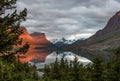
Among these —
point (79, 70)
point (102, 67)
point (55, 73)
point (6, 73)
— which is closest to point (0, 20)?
point (6, 73)

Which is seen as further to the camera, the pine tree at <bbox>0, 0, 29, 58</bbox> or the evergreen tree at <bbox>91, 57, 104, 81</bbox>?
the evergreen tree at <bbox>91, 57, 104, 81</bbox>

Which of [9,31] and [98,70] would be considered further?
[98,70]

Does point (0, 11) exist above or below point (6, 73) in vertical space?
above

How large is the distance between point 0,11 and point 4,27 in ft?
4.88

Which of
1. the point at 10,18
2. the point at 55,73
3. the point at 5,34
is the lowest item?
the point at 55,73

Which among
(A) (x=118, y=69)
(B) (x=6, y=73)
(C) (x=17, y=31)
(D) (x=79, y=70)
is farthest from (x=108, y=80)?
(B) (x=6, y=73)

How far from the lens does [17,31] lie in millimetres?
18984

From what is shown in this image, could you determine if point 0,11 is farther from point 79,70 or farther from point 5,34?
point 79,70

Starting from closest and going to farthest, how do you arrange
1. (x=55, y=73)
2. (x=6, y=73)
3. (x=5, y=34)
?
(x=6, y=73) < (x=5, y=34) < (x=55, y=73)

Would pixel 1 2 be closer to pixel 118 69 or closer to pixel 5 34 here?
pixel 5 34

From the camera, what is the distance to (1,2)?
17.9 m

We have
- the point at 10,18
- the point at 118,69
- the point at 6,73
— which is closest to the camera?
the point at 6,73

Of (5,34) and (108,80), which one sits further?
(108,80)

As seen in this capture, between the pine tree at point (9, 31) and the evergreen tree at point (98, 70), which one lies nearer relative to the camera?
the pine tree at point (9, 31)
